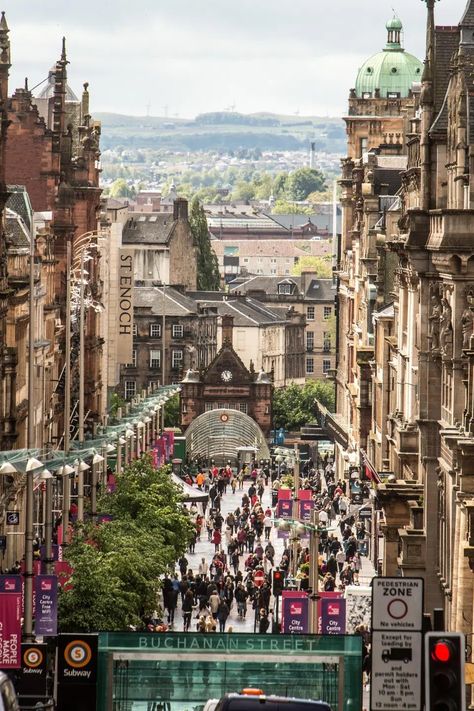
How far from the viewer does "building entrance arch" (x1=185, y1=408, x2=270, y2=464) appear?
561ft

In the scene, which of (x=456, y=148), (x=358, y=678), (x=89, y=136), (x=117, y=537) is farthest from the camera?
(x=89, y=136)

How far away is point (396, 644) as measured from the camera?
31.5 metres

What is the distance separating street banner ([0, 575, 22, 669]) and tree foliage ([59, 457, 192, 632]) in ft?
25.5

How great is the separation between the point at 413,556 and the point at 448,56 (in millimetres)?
12094

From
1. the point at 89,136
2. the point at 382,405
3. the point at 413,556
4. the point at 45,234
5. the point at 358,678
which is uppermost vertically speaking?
the point at 89,136

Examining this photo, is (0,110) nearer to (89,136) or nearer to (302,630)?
(302,630)

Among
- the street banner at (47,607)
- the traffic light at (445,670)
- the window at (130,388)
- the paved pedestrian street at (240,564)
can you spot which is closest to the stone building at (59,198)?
the paved pedestrian street at (240,564)

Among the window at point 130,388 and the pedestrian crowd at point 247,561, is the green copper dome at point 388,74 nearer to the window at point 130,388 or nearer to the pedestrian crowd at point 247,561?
the window at point 130,388

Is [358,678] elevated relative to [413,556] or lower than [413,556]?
lower

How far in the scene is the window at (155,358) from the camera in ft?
650

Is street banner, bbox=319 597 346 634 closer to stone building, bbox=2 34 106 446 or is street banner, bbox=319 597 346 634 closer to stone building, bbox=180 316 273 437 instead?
stone building, bbox=2 34 106 446

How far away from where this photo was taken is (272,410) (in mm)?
196000

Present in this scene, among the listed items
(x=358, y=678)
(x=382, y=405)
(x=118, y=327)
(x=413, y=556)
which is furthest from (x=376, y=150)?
(x=358, y=678)

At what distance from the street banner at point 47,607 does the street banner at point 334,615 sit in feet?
26.1
